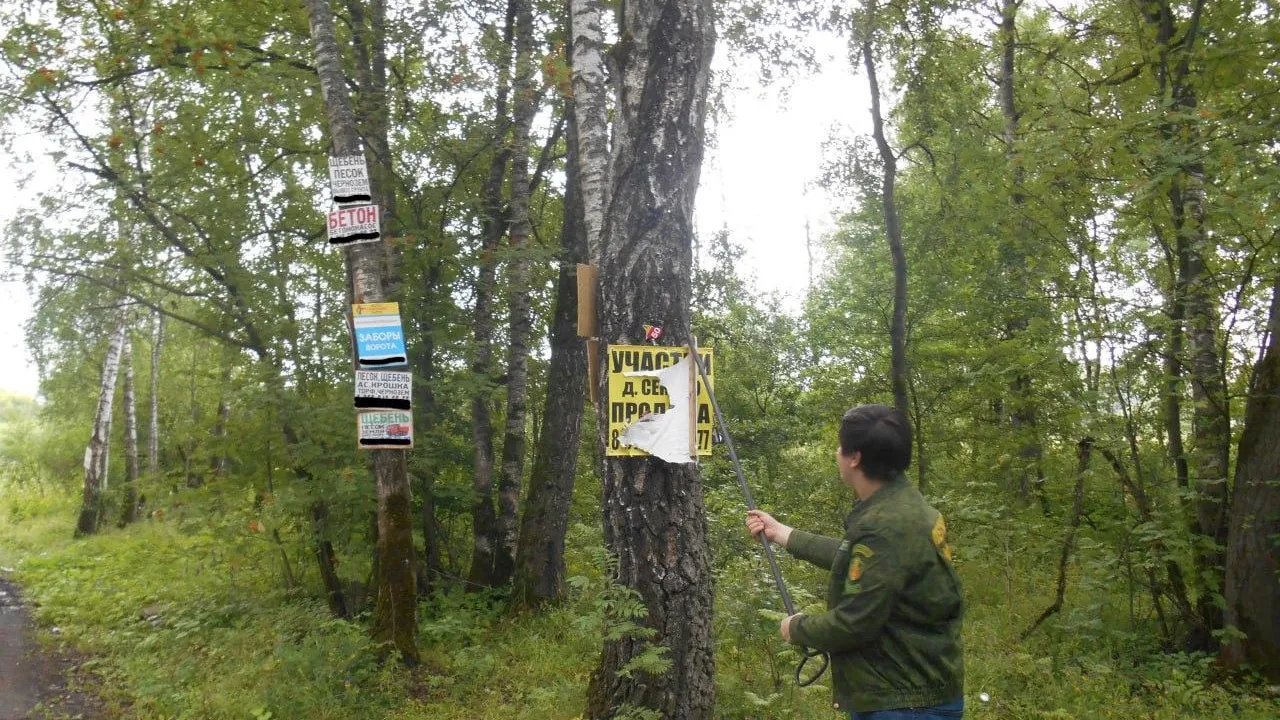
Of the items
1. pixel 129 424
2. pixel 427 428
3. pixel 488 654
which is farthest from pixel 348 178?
pixel 129 424

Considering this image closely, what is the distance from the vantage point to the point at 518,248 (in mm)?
8516

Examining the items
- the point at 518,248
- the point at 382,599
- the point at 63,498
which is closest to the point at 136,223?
the point at 518,248

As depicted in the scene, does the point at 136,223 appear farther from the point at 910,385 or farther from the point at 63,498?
the point at 63,498

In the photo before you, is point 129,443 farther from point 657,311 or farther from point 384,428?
point 657,311

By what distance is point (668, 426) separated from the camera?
4176mm

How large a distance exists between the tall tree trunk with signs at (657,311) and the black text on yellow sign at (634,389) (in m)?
0.08

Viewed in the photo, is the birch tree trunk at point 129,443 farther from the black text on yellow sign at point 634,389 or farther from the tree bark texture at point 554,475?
the black text on yellow sign at point 634,389

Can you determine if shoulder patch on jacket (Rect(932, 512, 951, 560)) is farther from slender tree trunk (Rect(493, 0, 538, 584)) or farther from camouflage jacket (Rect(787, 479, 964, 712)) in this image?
slender tree trunk (Rect(493, 0, 538, 584))

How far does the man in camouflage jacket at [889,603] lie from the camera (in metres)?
2.49

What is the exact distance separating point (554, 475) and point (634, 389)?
4870 mm

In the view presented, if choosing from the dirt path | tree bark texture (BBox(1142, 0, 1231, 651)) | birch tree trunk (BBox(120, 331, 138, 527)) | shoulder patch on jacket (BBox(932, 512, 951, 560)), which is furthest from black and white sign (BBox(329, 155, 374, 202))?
birch tree trunk (BBox(120, 331, 138, 527))

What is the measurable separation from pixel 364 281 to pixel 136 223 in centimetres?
432

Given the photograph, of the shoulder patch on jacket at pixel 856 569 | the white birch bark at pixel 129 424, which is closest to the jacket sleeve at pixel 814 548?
the shoulder patch on jacket at pixel 856 569

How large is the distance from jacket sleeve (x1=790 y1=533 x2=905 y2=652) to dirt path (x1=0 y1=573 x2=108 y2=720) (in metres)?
6.41
